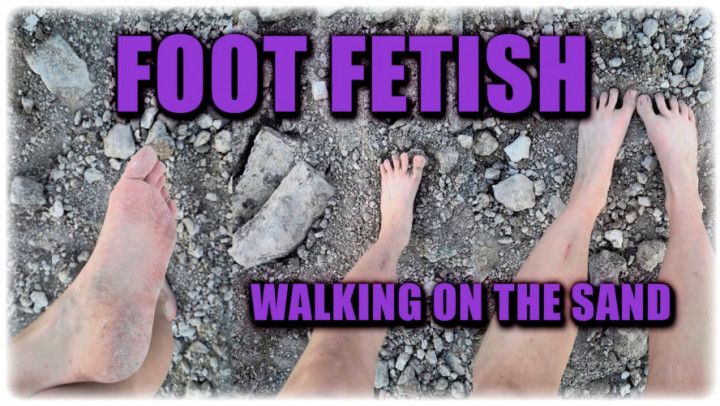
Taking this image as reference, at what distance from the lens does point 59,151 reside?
79.7 inches

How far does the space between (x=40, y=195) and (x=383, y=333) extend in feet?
3.49

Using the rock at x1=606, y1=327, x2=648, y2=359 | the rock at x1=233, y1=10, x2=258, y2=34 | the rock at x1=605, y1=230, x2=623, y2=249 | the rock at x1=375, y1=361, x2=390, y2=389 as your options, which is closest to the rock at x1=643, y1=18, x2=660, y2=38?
the rock at x1=605, y1=230, x2=623, y2=249

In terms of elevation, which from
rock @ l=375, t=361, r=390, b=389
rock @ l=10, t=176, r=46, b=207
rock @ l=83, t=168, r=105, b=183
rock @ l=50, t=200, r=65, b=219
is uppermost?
rock @ l=83, t=168, r=105, b=183

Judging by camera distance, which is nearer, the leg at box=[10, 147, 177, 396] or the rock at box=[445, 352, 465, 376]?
the leg at box=[10, 147, 177, 396]

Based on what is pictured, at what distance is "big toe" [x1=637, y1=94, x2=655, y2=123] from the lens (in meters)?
2.01

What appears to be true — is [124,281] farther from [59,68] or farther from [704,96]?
[704,96]

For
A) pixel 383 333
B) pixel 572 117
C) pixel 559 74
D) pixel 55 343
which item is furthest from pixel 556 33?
pixel 55 343

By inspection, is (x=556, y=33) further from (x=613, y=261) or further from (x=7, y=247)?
(x=7, y=247)

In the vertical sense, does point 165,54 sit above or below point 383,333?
above

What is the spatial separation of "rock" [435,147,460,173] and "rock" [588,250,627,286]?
1.60 feet

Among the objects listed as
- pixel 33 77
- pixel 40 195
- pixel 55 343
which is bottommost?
pixel 55 343

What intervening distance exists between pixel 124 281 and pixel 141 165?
12.6 inches

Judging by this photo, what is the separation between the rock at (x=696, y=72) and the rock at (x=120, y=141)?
1586 millimetres

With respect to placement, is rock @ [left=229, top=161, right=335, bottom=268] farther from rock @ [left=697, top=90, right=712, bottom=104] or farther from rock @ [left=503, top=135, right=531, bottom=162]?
rock @ [left=697, top=90, right=712, bottom=104]
